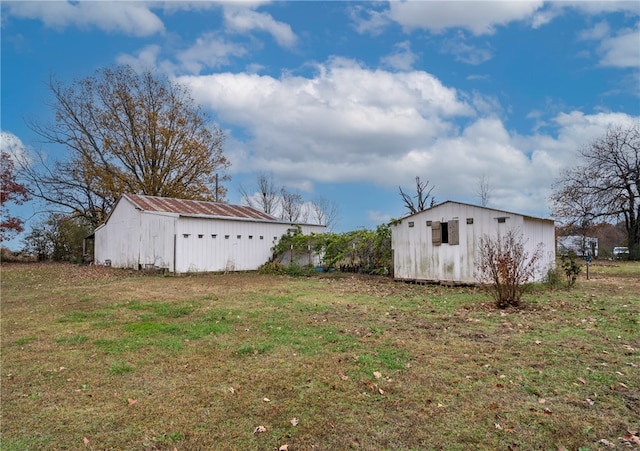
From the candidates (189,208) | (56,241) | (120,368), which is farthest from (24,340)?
(56,241)

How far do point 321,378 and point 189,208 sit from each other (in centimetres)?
1793

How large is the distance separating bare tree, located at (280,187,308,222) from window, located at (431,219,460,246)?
28.1 meters

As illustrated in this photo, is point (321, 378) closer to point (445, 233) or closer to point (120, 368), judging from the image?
point (120, 368)

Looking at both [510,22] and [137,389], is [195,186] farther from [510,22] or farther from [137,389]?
[137,389]

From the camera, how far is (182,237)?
16.0 m

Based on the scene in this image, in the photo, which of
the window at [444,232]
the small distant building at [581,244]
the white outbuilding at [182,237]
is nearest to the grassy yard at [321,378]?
the window at [444,232]

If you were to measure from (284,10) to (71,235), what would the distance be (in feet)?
68.8

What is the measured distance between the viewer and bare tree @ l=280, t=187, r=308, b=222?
40.4 m

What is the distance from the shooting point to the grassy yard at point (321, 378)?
2922 millimetres

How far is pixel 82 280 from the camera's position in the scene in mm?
13695

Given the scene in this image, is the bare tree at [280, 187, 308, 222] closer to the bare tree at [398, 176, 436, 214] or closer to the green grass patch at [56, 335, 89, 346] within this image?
the bare tree at [398, 176, 436, 214]

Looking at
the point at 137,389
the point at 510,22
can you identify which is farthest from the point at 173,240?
the point at 510,22

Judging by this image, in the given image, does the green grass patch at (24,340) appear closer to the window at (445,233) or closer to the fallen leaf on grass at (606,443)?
the fallen leaf on grass at (606,443)

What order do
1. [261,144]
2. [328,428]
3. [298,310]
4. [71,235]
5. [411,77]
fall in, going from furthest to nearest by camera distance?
[261,144]
[71,235]
[411,77]
[298,310]
[328,428]
